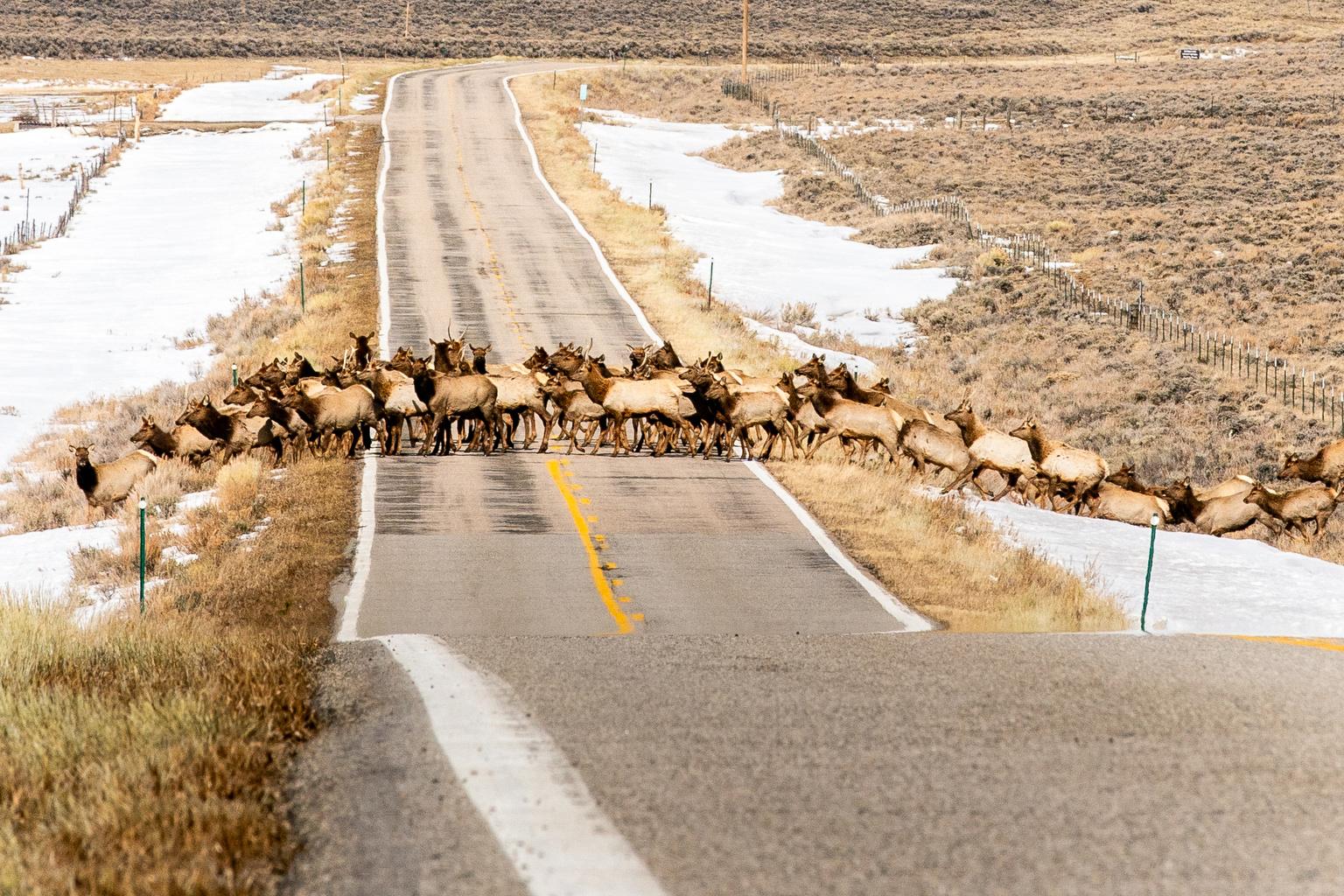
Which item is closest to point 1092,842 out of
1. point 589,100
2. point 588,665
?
point 588,665

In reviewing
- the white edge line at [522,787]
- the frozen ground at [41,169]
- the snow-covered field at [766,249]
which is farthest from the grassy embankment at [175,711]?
the frozen ground at [41,169]

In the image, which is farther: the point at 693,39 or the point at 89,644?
the point at 693,39

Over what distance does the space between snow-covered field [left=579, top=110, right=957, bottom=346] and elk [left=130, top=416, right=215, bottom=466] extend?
20477 millimetres

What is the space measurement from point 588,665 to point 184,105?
7366 centimetres

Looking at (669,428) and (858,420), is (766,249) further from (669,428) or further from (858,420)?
(858,420)

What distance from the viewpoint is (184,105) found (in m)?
76.2

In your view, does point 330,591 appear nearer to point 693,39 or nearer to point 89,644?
point 89,644

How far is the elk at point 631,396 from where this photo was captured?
21.5 m

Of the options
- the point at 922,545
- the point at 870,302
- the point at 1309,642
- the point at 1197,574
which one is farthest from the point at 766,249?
the point at 1309,642

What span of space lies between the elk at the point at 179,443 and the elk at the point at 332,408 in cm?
126

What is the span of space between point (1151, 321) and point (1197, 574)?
20418 mm

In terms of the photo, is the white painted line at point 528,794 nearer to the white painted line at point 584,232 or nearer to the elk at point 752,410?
the elk at point 752,410

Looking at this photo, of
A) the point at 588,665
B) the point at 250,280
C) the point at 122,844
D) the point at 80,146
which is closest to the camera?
the point at 122,844

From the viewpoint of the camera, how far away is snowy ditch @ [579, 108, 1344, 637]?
1630 cm
